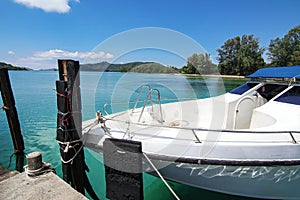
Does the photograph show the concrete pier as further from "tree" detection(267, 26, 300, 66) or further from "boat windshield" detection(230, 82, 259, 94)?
"tree" detection(267, 26, 300, 66)

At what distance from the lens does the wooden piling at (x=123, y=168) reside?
2.13 meters

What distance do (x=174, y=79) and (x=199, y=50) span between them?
5.48 ft

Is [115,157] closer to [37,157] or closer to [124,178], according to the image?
[124,178]

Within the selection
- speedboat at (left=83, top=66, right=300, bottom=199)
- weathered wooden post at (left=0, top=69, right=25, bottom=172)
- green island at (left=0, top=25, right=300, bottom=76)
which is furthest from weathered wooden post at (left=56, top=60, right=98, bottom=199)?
green island at (left=0, top=25, right=300, bottom=76)

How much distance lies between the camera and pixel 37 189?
2129mm

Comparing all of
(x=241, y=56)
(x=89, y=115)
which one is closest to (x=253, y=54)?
(x=241, y=56)

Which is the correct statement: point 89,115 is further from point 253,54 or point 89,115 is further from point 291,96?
point 253,54

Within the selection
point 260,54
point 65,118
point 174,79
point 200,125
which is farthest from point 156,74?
point 260,54

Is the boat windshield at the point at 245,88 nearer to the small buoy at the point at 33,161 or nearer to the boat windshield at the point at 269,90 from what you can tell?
the boat windshield at the point at 269,90

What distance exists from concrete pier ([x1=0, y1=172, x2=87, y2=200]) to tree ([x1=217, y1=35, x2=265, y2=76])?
43.3 meters

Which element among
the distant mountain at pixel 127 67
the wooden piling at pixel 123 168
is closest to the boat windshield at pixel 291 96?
the distant mountain at pixel 127 67

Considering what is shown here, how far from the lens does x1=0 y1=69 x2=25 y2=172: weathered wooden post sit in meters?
4.39

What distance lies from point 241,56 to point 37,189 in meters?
51.9

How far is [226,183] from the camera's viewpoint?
8.21 feet
